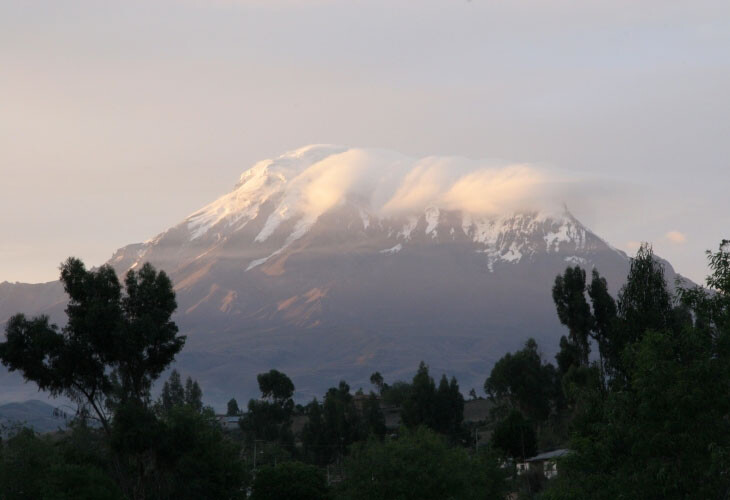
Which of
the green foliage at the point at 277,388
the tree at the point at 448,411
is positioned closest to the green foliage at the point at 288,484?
the tree at the point at 448,411

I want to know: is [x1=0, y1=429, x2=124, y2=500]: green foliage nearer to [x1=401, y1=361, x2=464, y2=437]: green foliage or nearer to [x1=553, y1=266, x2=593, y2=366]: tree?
[x1=553, y1=266, x2=593, y2=366]: tree

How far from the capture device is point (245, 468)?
300 ft

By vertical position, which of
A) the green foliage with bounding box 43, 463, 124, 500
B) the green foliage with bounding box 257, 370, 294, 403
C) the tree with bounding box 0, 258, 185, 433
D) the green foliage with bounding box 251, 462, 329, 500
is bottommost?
the green foliage with bounding box 251, 462, 329, 500

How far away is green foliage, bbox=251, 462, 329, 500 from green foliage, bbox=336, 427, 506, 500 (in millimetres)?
16075

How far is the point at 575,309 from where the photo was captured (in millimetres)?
125438

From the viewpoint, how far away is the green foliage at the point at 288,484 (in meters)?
101

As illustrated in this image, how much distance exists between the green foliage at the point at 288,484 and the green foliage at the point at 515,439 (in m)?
27.8

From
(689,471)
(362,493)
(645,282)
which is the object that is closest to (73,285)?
(362,493)

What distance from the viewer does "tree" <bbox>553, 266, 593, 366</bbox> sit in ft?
411

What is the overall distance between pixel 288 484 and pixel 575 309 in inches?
1612

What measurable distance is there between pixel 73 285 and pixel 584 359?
71.9 m

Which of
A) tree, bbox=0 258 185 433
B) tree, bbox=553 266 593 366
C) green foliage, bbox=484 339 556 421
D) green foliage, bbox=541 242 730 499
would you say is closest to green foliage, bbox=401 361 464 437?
green foliage, bbox=484 339 556 421

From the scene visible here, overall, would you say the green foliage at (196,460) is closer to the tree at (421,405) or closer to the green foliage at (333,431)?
the green foliage at (333,431)

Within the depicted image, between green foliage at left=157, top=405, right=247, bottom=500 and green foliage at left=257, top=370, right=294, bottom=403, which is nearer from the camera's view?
green foliage at left=157, top=405, right=247, bottom=500
